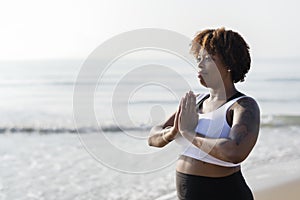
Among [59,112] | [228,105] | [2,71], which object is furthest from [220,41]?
[2,71]

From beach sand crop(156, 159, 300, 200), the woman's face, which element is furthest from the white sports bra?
beach sand crop(156, 159, 300, 200)

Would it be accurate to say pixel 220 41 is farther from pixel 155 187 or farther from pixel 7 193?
pixel 7 193

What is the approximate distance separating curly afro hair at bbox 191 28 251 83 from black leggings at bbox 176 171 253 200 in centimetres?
40

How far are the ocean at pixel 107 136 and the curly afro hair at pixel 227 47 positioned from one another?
0.20 metres

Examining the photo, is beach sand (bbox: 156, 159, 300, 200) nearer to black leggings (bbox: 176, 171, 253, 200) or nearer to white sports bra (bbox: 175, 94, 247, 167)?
black leggings (bbox: 176, 171, 253, 200)

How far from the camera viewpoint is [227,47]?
215 cm

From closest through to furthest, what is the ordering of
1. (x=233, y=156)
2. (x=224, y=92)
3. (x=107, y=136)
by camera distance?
(x=233, y=156) → (x=224, y=92) → (x=107, y=136)

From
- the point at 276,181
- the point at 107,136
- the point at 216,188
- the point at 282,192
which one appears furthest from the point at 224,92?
the point at 276,181

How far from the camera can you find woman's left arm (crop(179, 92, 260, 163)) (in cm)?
197

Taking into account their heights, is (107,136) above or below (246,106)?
below

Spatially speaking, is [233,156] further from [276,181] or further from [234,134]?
[276,181]

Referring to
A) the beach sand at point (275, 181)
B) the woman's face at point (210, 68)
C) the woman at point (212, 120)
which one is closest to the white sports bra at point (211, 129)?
the woman at point (212, 120)

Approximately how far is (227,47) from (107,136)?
2.22 meters

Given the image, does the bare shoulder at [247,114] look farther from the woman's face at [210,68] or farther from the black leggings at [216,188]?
the black leggings at [216,188]
